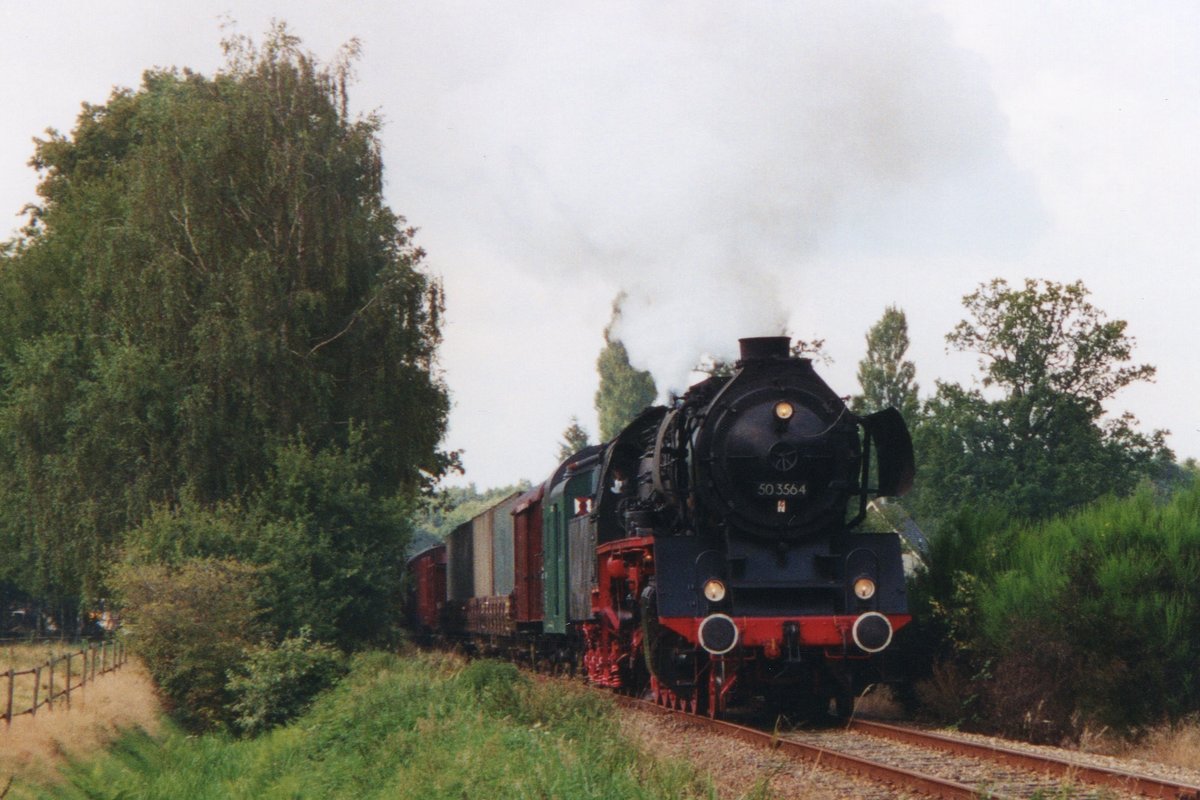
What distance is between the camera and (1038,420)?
39188mm

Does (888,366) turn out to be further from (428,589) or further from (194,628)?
(194,628)

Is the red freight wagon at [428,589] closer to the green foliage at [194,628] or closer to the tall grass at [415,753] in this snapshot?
the green foliage at [194,628]

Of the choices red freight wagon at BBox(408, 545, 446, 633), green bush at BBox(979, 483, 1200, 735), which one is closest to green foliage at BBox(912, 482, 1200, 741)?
green bush at BBox(979, 483, 1200, 735)

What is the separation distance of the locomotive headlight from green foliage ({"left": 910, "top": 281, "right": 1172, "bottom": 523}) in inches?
996

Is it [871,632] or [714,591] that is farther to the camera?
[714,591]

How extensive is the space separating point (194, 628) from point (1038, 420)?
86.2 ft

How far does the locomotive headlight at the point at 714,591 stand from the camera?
47.0ft

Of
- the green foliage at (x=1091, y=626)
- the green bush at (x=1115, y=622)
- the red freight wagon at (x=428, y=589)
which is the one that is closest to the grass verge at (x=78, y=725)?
the green foliage at (x=1091, y=626)

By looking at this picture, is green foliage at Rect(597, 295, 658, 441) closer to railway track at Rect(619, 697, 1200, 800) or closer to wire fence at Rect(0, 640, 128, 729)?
wire fence at Rect(0, 640, 128, 729)

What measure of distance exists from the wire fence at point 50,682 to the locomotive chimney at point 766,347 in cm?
843

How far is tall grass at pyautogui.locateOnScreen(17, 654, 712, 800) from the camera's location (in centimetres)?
916

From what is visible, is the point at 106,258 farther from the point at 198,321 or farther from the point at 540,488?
the point at 540,488

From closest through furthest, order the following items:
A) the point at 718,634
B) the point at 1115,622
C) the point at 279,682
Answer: the point at 1115,622
the point at 718,634
the point at 279,682

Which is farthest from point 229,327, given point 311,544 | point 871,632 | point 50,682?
point 871,632
